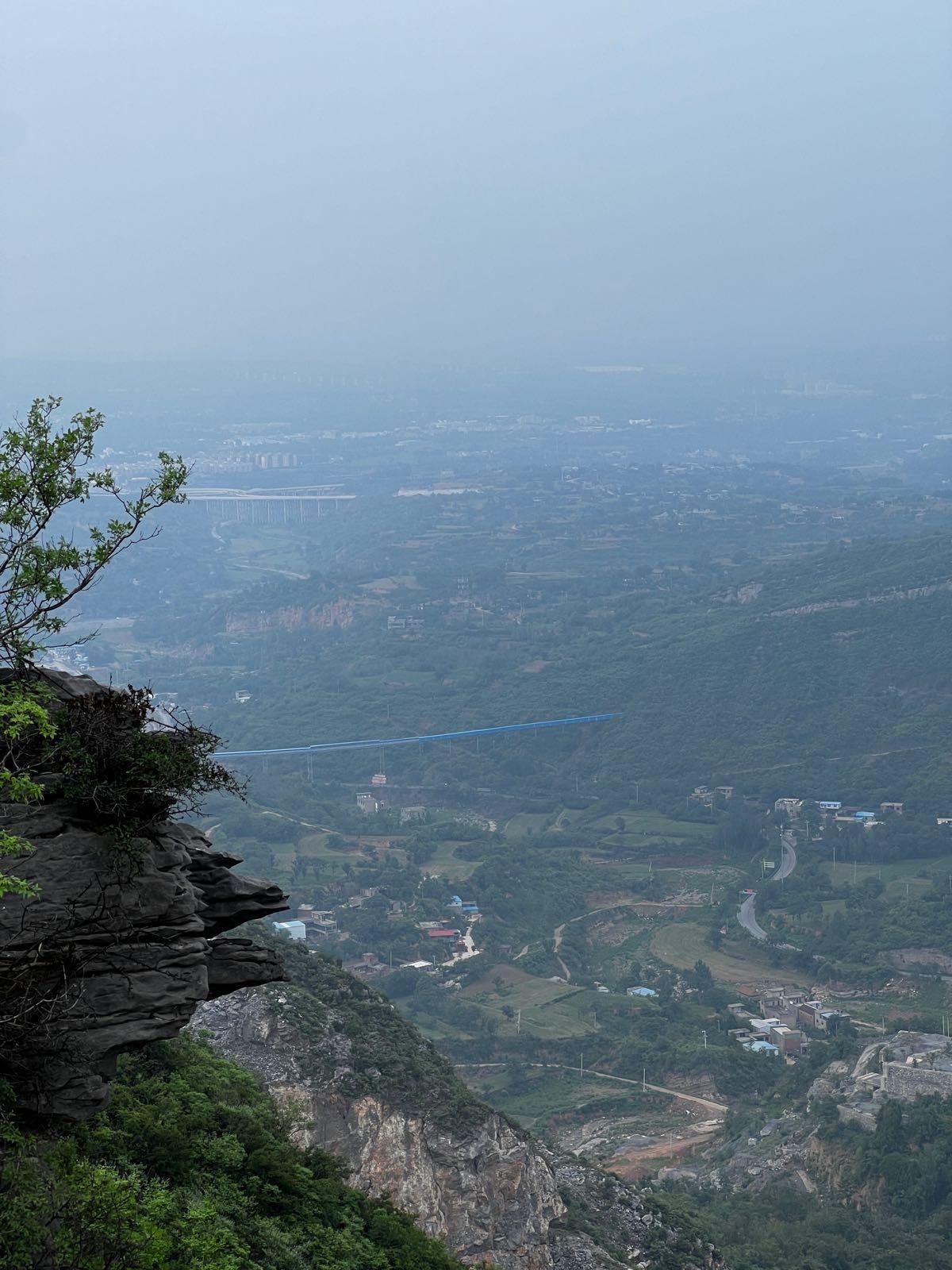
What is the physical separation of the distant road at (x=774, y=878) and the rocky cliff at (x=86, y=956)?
39469mm

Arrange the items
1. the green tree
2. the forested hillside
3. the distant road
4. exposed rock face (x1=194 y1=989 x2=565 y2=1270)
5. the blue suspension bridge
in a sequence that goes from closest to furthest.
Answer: the forested hillside < the green tree < exposed rock face (x1=194 y1=989 x2=565 y2=1270) < the distant road < the blue suspension bridge

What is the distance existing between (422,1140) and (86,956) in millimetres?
10540

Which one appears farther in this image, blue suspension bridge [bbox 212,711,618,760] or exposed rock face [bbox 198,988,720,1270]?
blue suspension bridge [bbox 212,711,618,760]

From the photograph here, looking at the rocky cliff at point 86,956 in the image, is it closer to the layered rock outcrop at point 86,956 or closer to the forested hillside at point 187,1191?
the layered rock outcrop at point 86,956

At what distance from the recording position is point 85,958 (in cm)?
745

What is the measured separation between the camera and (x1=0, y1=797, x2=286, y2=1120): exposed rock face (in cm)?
730

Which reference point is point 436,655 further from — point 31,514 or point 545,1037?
point 31,514

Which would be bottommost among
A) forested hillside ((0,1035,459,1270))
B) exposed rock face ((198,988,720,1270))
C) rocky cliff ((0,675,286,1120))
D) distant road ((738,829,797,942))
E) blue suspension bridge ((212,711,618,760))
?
distant road ((738,829,797,942))

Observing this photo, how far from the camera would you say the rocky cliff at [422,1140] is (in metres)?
16.3

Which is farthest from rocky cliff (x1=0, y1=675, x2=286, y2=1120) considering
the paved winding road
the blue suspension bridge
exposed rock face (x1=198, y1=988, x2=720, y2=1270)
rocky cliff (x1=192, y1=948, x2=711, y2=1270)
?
the blue suspension bridge

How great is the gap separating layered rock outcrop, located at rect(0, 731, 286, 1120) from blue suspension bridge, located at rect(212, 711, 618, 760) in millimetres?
61101

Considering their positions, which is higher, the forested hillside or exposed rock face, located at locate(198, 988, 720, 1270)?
the forested hillside

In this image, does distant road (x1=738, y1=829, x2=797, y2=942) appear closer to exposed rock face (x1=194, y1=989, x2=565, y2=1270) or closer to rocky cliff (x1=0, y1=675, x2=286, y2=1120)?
exposed rock face (x1=194, y1=989, x2=565, y2=1270)

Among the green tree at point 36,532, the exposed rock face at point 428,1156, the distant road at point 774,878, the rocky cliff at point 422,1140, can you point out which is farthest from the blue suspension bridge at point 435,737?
the green tree at point 36,532
